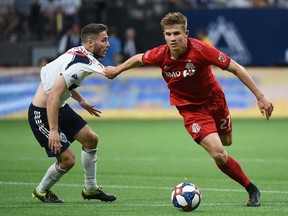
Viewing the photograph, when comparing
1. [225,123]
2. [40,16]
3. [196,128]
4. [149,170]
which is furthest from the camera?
[40,16]

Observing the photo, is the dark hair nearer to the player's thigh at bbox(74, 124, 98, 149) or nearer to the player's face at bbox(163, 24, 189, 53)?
the player's face at bbox(163, 24, 189, 53)

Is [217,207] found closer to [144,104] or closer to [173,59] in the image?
[173,59]

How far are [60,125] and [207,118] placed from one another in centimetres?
178

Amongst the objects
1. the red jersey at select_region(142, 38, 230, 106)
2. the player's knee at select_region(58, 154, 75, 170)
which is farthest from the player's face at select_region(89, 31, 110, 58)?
the player's knee at select_region(58, 154, 75, 170)

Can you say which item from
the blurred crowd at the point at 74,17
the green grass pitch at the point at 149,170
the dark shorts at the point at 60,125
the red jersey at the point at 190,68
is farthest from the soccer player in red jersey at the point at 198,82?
the blurred crowd at the point at 74,17

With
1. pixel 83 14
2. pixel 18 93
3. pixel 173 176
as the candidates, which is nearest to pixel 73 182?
pixel 173 176

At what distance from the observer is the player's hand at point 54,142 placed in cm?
967

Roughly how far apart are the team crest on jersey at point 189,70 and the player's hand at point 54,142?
1663 mm

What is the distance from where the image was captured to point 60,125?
10523mm

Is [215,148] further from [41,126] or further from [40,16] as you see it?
[40,16]

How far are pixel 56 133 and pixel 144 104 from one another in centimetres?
1360

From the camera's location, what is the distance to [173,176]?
1318 cm

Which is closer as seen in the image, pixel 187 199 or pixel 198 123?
pixel 187 199

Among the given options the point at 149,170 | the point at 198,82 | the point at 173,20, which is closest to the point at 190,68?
the point at 198,82
